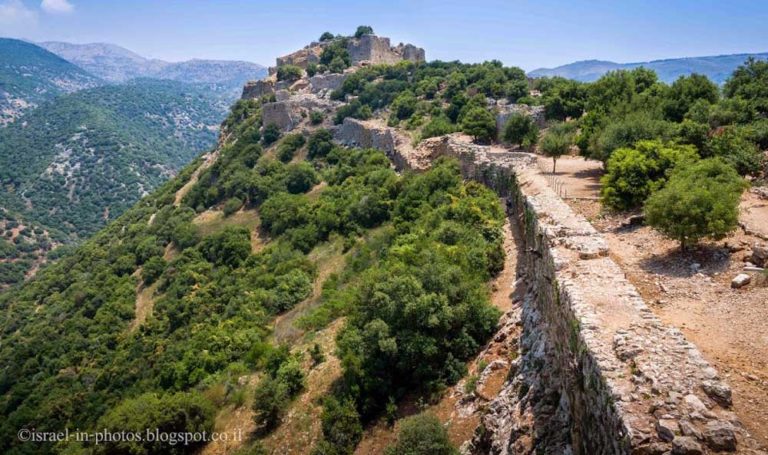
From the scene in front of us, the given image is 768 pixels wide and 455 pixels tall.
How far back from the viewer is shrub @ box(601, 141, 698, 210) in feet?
47.4

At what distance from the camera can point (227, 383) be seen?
18609 millimetres

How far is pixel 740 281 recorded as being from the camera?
912 centimetres

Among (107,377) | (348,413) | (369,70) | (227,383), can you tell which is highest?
(369,70)

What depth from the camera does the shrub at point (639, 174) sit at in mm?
14453

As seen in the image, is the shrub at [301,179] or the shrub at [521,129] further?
the shrub at [301,179]

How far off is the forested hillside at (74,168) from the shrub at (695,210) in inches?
3641

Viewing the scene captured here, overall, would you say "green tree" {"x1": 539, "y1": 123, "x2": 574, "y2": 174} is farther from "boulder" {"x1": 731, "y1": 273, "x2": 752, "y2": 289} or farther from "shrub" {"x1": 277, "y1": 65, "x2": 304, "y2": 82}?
"shrub" {"x1": 277, "y1": 65, "x2": 304, "y2": 82}

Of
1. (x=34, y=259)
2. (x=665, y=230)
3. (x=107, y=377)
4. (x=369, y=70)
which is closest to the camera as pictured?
(x=665, y=230)

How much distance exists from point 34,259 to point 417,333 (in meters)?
95.1

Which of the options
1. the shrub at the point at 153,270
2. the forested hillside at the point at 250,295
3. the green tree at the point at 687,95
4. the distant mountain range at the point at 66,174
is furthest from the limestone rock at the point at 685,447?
the distant mountain range at the point at 66,174

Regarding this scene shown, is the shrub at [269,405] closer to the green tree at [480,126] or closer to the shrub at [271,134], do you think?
the green tree at [480,126]

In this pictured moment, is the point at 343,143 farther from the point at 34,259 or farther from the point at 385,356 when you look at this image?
the point at 34,259

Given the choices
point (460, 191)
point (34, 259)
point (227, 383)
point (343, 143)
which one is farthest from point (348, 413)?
point (34, 259)

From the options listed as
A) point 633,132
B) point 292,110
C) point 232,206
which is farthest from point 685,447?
point 292,110
